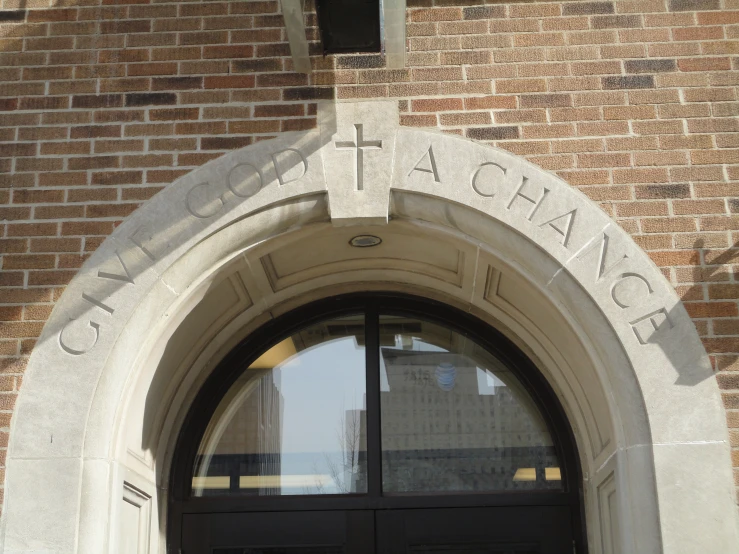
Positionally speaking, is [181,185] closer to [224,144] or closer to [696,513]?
[224,144]

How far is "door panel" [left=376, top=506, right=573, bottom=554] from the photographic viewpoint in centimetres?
477

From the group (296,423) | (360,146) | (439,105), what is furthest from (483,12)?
(296,423)

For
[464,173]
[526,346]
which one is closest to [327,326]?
[526,346]

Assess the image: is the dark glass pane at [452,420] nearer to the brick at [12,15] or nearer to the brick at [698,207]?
the brick at [698,207]

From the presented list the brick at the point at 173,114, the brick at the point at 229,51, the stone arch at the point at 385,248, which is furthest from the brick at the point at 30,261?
the brick at the point at 229,51

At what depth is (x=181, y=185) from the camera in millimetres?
4250

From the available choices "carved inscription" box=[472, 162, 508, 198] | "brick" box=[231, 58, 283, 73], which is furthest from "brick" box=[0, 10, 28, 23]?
"carved inscription" box=[472, 162, 508, 198]

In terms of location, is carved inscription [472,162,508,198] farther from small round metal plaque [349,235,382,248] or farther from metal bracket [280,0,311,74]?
metal bracket [280,0,311,74]

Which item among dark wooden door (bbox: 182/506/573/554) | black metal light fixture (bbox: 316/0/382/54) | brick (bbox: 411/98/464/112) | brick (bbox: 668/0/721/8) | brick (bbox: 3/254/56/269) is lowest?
dark wooden door (bbox: 182/506/573/554)

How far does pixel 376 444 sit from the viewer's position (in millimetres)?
4992

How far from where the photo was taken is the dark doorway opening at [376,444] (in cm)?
481

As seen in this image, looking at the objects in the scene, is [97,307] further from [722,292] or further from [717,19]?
[717,19]

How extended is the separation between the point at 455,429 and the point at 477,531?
59 cm

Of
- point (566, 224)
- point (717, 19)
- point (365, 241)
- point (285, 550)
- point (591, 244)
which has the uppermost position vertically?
point (717, 19)
